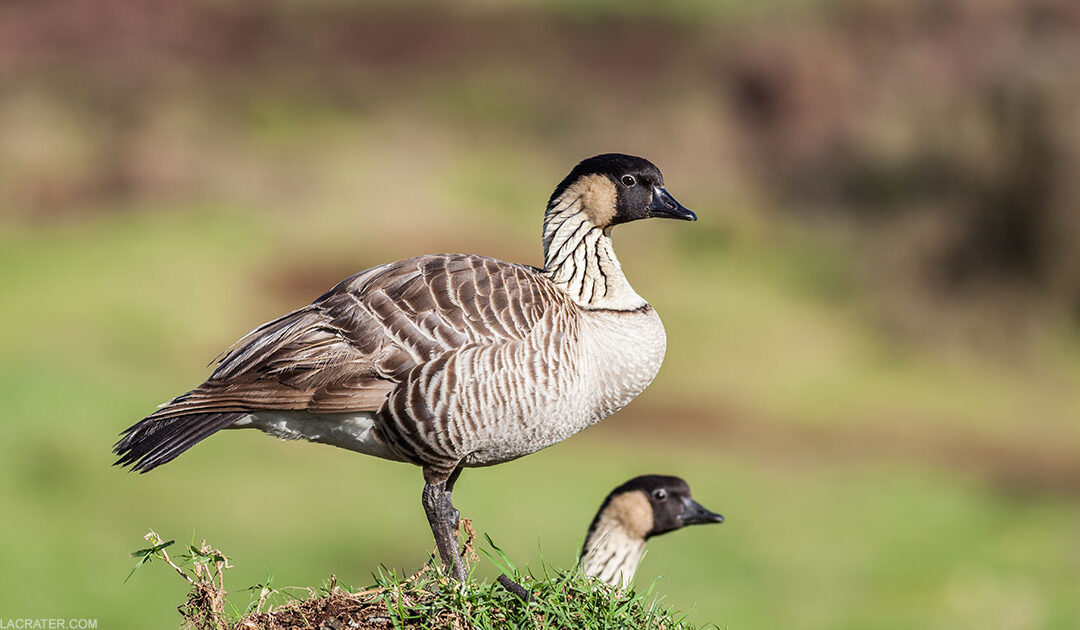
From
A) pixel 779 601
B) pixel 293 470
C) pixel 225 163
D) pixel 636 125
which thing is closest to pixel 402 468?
pixel 293 470

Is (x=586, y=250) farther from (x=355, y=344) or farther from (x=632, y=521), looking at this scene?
(x=632, y=521)

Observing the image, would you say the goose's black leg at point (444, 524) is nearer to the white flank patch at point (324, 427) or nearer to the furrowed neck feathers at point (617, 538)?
the white flank patch at point (324, 427)

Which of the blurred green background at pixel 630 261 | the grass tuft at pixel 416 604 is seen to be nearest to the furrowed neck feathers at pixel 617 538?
the grass tuft at pixel 416 604

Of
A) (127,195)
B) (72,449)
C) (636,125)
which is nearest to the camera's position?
(72,449)

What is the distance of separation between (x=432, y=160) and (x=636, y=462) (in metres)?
13.8

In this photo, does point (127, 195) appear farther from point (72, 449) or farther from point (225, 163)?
point (72, 449)

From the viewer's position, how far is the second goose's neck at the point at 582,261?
6.33 metres

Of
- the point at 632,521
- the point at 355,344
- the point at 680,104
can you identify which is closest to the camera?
the point at 355,344

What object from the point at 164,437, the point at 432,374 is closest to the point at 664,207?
the point at 432,374

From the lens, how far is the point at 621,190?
636 centimetres

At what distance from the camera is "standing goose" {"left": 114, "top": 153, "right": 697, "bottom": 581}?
5680 millimetres

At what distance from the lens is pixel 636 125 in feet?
103

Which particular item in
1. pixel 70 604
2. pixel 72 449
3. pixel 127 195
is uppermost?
pixel 127 195

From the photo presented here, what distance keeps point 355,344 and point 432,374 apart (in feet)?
1.40
